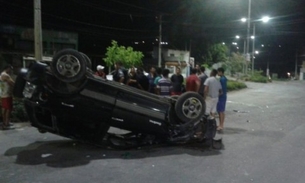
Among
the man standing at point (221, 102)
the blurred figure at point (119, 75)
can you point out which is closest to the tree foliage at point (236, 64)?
the blurred figure at point (119, 75)

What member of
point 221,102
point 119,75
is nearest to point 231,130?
point 221,102

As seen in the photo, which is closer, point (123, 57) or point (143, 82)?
point (143, 82)

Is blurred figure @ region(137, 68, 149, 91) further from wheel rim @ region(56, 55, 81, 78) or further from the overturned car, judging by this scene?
wheel rim @ region(56, 55, 81, 78)

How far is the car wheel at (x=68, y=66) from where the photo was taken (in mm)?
6133

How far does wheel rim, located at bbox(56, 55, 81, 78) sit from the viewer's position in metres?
6.15

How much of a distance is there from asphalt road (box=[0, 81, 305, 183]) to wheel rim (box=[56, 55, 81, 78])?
1524mm

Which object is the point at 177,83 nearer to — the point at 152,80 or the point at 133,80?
the point at 152,80

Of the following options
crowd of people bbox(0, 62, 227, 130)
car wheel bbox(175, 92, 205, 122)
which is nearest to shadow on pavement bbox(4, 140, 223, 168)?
car wheel bbox(175, 92, 205, 122)

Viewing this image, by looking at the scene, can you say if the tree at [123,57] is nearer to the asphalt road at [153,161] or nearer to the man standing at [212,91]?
the man standing at [212,91]

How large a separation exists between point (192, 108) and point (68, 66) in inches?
98.7

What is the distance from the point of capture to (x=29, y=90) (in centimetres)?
632

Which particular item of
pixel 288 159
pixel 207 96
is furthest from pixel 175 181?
pixel 207 96

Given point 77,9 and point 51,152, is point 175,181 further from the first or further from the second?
point 77,9

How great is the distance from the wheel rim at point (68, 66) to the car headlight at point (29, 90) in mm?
588
